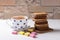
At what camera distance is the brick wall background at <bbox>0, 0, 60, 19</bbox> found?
1.38 m

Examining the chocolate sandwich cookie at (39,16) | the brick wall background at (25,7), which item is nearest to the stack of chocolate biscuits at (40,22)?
the chocolate sandwich cookie at (39,16)

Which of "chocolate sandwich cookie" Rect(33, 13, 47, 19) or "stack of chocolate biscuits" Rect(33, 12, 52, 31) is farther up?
"chocolate sandwich cookie" Rect(33, 13, 47, 19)

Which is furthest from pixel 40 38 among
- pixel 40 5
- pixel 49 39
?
pixel 40 5

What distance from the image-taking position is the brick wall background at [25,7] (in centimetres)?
138

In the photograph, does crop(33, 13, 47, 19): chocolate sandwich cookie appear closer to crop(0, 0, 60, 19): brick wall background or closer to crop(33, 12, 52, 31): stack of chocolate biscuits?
crop(33, 12, 52, 31): stack of chocolate biscuits

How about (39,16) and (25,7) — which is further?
(25,7)

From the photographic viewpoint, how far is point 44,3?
4.51 feet

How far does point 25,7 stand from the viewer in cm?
139

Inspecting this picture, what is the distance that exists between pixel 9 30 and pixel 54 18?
0.51 m

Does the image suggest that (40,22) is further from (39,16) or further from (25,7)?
(25,7)

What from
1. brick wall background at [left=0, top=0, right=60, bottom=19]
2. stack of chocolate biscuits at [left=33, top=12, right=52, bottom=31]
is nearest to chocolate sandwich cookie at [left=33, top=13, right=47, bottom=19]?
stack of chocolate biscuits at [left=33, top=12, right=52, bottom=31]

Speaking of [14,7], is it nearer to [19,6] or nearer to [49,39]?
[19,6]

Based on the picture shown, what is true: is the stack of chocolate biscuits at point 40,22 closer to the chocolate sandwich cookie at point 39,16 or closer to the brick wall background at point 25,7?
the chocolate sandwich cookie at point 39,16

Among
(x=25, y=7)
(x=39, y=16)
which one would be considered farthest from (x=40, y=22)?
(x=25, y=7)
